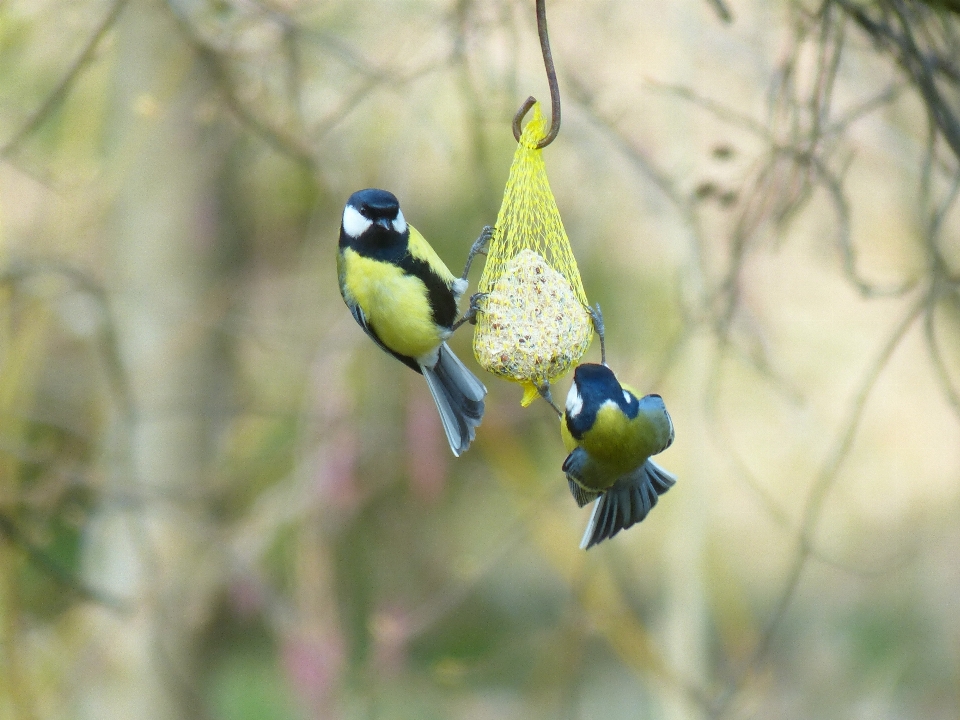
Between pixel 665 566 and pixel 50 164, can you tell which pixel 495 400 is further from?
pixel 50 164

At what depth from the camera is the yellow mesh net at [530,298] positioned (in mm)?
1898

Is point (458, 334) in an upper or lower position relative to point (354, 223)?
lower

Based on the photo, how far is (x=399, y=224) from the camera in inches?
83.9

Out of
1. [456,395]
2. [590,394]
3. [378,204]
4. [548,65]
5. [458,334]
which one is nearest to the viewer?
[548,65]

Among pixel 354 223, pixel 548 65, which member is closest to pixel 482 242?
pixel 354 223

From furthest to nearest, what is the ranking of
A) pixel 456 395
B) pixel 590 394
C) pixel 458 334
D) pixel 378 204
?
→ pixel 458 334, pixel 456 395, pixel 378 204, pixel 590 394

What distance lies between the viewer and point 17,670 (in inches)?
98.1

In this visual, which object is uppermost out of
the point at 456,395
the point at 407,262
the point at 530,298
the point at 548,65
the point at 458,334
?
the point at 548,65

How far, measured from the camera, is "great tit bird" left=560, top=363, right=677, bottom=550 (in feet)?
6.24

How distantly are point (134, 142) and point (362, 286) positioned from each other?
1.77m

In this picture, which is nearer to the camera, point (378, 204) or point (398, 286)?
point (378, 204)

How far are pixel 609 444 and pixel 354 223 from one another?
775mm

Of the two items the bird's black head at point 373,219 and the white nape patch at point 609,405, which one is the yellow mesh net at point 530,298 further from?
the bird's black head at point 373,219

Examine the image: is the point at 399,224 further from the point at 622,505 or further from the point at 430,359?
the point at 622,505
